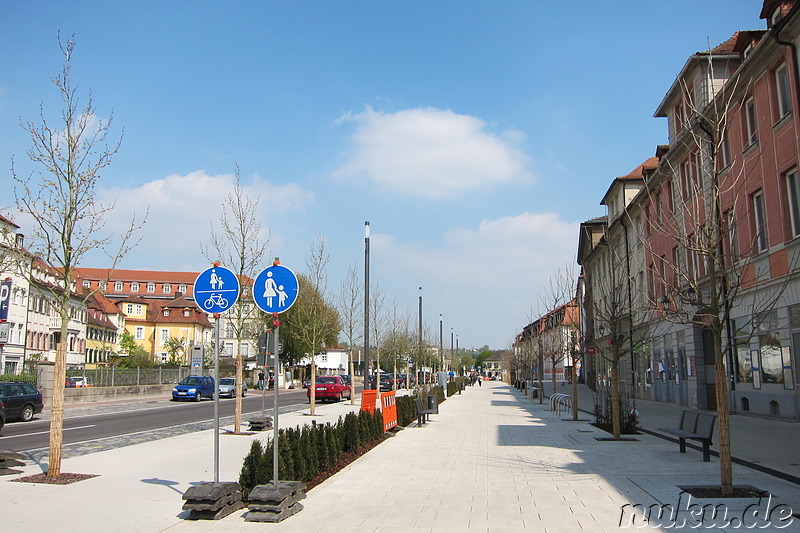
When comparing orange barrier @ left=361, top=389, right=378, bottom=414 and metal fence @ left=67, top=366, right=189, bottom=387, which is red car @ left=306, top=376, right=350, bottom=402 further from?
orange barrier @ left=361, top=389, right=378, bottom=414

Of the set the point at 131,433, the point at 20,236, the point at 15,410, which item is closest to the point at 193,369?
the point at 15,410

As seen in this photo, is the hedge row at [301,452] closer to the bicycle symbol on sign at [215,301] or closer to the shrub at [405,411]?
the bicycle symbol on sign at [215,301]

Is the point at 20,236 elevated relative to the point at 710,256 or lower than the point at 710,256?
elevated

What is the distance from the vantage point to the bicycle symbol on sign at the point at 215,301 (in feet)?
27.6

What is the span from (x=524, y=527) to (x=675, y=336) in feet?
86.5

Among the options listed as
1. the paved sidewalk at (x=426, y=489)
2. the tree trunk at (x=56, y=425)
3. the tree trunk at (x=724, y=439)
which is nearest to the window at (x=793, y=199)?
the paved sidewalk at (x=426, y=489)

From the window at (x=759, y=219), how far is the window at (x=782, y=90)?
2803mm

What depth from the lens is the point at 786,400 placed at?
19359 millimetres

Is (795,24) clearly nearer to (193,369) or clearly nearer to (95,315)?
(193,369)

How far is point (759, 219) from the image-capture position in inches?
839

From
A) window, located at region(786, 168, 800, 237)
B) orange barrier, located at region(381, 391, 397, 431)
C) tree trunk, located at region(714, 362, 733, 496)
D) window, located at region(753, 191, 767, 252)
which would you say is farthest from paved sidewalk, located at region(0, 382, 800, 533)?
window, located at region(753, 191, 767, 252)

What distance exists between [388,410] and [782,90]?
1529cm

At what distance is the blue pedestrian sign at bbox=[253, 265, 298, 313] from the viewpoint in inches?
329

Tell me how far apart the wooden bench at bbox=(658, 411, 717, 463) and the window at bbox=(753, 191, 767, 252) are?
10.3 m
